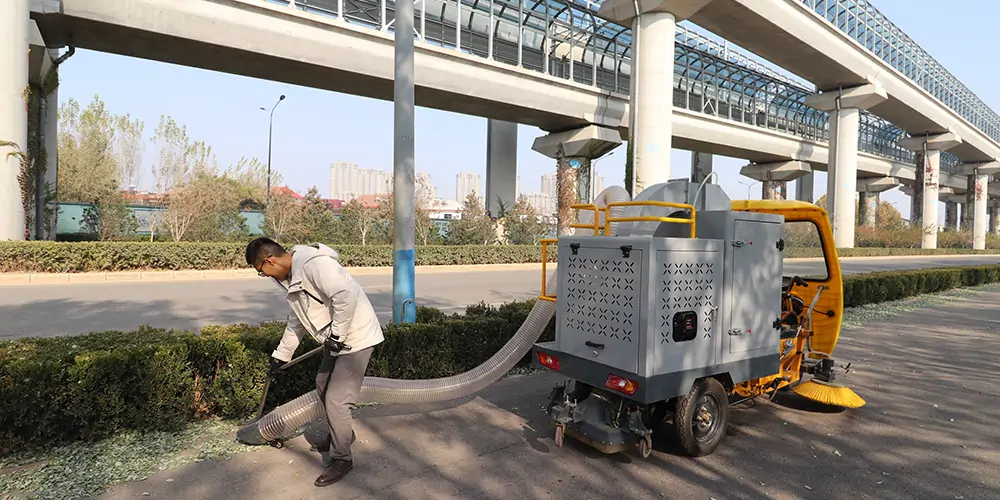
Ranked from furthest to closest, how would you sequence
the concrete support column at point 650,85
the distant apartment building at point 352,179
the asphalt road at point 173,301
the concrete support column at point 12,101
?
1. the distant apartment building at point 352,179
2. the concrete support column at point 650,85
3. the concrete support column at point 12,101
4. the asphalt road at point 173,301

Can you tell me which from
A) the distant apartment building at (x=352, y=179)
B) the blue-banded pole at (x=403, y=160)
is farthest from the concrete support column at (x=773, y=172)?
the distant apartment building at (x=352, y=179)

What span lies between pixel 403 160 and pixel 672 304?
342cm

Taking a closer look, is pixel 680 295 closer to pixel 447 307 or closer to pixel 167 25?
pixel 447 307

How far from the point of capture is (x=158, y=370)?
3730 millimetres

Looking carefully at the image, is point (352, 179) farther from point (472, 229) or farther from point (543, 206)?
point (472, 229)

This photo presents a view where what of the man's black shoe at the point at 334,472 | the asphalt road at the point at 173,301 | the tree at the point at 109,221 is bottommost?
the man's black shoe at the point at 334,472

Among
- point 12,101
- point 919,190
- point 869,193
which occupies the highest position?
point 869,193

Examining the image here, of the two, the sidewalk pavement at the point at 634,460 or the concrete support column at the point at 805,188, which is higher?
the concrete support column at the point at 805,188

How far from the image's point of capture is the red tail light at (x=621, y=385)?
337 centimetres

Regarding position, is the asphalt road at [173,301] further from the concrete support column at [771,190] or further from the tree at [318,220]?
the concrete support column at [771,190]

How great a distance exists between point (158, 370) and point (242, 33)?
46.3 ft

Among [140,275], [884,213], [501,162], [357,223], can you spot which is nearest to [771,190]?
[501,162]

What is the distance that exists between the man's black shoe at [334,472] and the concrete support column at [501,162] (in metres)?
26.3

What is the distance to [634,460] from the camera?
11.9 ft
